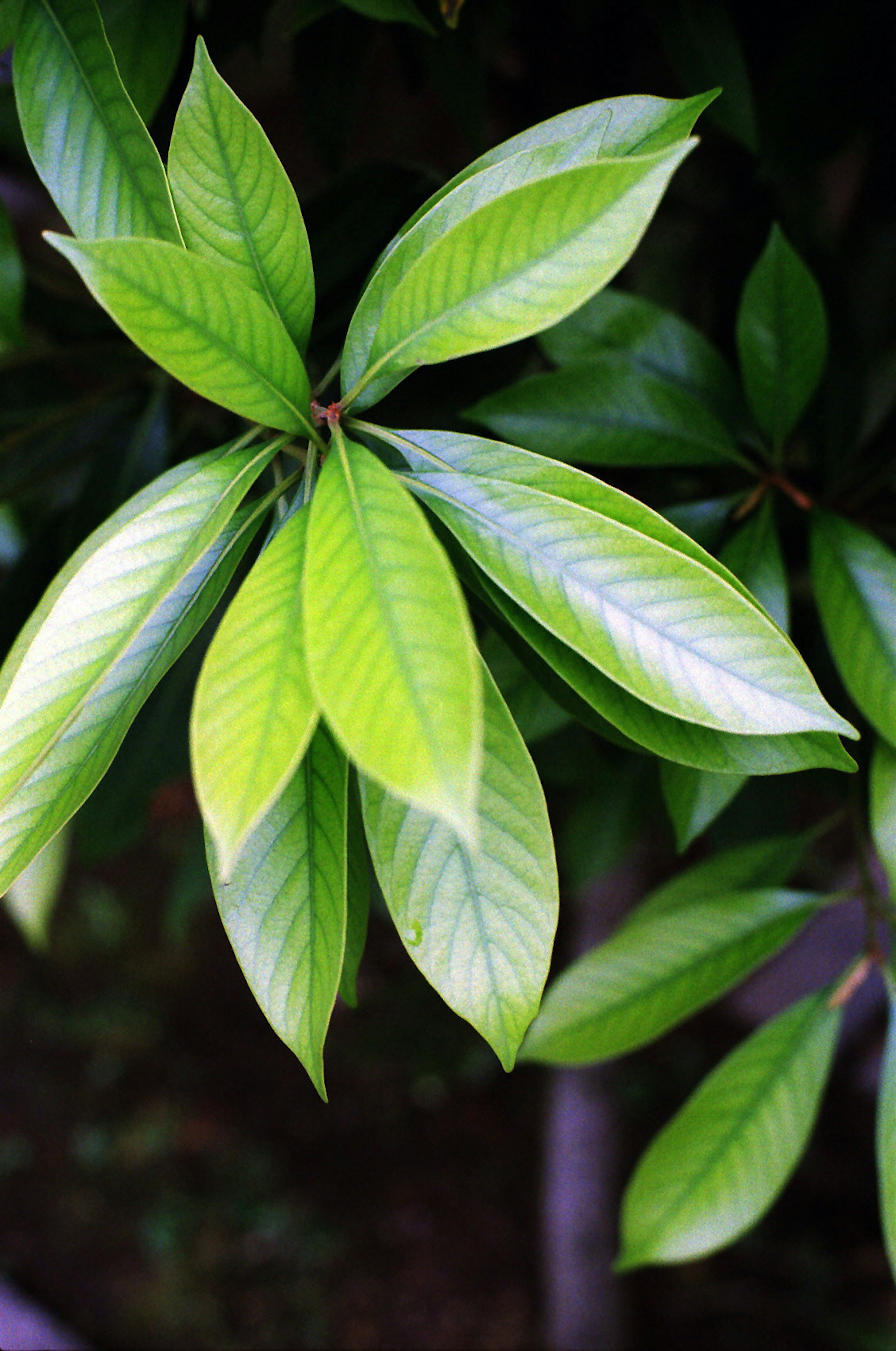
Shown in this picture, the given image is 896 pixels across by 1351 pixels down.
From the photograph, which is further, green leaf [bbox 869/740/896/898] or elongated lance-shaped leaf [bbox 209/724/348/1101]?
green leaf [bbox 869/740/896/898]

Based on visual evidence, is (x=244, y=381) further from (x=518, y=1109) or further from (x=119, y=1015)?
(x=119, y=1015)

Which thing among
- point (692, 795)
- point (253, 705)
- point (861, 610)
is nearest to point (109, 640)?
point (253, 705)

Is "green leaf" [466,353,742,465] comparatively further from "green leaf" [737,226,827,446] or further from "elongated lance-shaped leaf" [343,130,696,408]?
"elongated lance-shaped leaf" [343,130,696,408]

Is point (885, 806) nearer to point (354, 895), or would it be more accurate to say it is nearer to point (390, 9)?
point (354, 895)

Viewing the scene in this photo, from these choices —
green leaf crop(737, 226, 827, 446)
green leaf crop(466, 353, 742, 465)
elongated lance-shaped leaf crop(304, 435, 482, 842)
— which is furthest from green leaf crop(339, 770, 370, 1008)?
green leaf crop(737, 226, 827, 446)

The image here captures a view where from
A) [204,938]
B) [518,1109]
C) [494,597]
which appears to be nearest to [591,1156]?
[518,1109]
